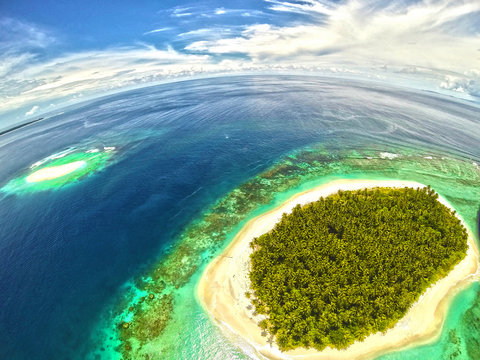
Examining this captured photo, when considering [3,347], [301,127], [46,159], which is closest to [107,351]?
[3,347]

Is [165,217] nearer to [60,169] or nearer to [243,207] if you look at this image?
[243,207]

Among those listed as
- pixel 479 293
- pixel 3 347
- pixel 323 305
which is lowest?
pixel 479 293

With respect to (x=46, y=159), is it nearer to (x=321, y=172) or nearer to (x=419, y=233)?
(x=321, y=172)

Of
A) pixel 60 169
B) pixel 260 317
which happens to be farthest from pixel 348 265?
pixel 60 169

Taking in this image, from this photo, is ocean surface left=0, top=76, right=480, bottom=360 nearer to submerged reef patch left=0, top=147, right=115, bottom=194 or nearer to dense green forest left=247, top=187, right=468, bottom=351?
submerged reef patch left=0, top=147, right=115, bottom=194

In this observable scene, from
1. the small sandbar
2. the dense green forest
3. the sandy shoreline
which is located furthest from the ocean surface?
the small sandbar

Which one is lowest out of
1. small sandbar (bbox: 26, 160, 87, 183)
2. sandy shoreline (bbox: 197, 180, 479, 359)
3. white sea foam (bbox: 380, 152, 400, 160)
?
sandy shoreline (bbox: 197, 180, 479, 359)

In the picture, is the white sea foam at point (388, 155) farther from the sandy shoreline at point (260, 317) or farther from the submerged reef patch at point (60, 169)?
the submerged reef patch at point (60, 169)

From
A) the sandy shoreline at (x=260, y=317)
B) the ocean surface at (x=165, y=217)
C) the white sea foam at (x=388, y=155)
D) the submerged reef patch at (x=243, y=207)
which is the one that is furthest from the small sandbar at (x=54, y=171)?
the white sea foam at (x=388, y=155)
